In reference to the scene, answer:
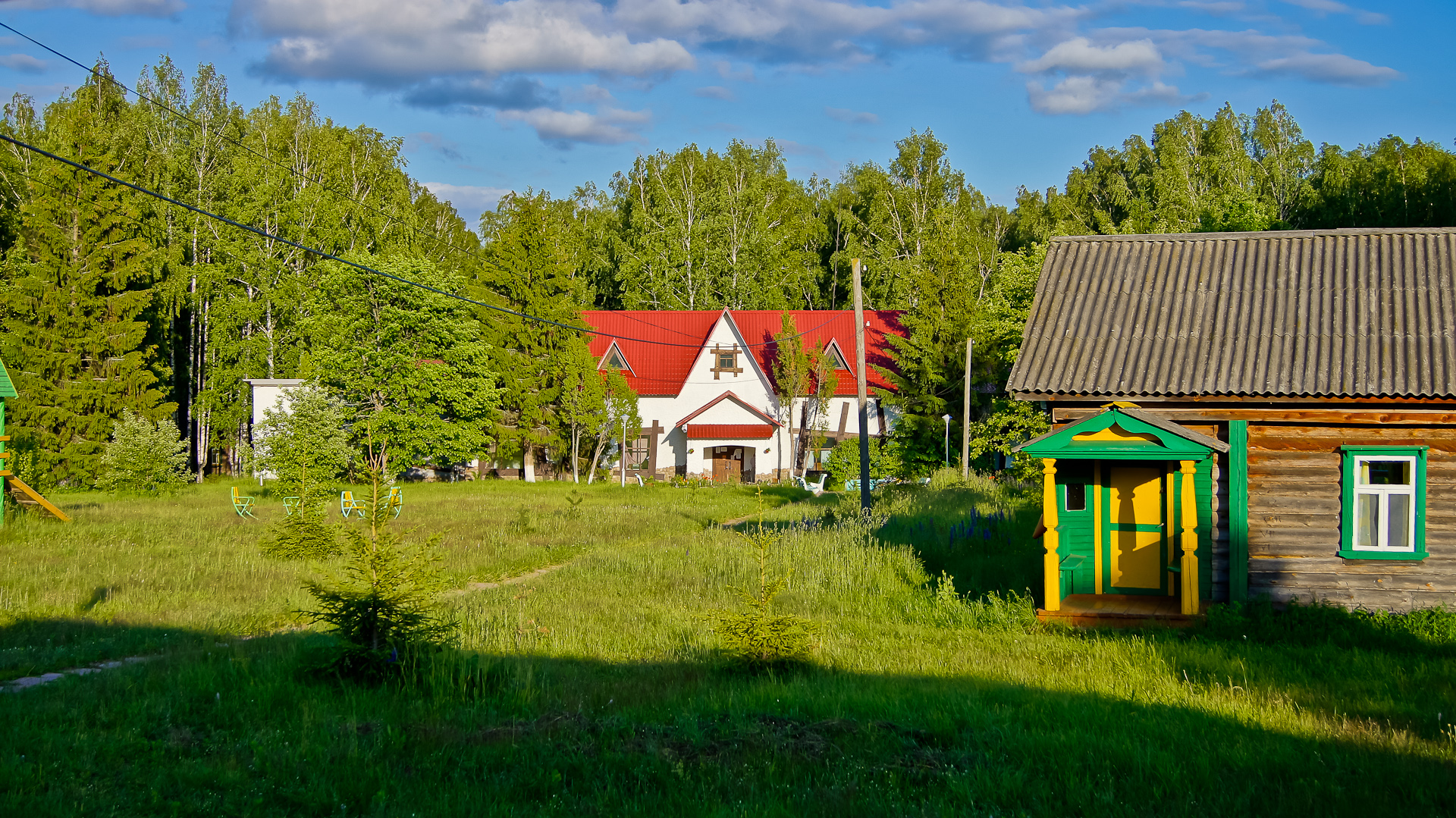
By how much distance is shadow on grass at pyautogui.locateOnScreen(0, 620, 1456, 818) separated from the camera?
6570 mm

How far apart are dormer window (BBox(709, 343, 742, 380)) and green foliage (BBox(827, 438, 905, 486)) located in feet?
20.4

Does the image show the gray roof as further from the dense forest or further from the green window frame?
the dense forest

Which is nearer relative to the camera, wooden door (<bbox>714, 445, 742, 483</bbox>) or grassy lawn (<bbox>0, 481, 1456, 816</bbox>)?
grassy lawn (<bbox>0, 481, 1456, 816</bbox>)

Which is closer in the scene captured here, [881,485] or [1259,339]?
[1259,339]

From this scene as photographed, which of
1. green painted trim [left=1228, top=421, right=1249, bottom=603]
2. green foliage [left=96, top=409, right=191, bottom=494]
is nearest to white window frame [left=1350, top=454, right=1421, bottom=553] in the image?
green painted trim [left=1228, top=421, right=1249, bottom=603]

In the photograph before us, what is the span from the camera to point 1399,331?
12914 millimetres

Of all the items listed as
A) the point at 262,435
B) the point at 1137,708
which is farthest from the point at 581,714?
the point at 262,435

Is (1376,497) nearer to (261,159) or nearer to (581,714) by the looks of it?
(581,714)

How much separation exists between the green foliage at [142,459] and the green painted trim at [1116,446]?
30382mm

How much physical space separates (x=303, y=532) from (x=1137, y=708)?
50.5ft

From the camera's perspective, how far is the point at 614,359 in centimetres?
4578

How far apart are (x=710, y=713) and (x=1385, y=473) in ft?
31.7

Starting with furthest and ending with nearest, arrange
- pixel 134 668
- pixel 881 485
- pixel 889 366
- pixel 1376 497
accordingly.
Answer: pixel 889 366, pixel 881 485, pixel 1376 497, pixel 134 668

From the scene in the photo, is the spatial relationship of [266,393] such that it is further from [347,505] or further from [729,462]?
[729,462]
